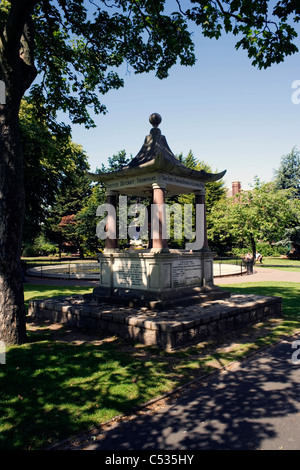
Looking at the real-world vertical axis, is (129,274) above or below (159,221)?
below

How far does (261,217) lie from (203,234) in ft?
68.2

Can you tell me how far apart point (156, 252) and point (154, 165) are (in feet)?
8.31

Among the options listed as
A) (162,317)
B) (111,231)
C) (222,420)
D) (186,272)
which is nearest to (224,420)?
(222,420)

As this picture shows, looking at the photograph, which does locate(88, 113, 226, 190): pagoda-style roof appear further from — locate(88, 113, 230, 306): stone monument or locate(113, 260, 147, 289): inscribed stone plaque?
locate(113, 260, 147, 289): inscribed stone plaque

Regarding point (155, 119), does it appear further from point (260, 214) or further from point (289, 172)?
point (289, 172)

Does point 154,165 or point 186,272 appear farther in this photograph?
point 186,272

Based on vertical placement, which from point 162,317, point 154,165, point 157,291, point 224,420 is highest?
point 154,165

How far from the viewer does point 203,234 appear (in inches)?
447

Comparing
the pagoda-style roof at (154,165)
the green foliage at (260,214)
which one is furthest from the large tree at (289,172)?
the pagoda-style roof at (154,165)

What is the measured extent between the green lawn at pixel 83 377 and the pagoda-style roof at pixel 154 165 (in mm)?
5016

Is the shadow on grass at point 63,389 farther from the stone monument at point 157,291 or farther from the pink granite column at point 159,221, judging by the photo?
the pink granite column at point 159,221

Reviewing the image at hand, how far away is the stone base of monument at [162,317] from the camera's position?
731 centimetres

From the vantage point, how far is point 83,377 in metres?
5.60

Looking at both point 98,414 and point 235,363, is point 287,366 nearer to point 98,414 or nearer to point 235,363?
point 235,363
